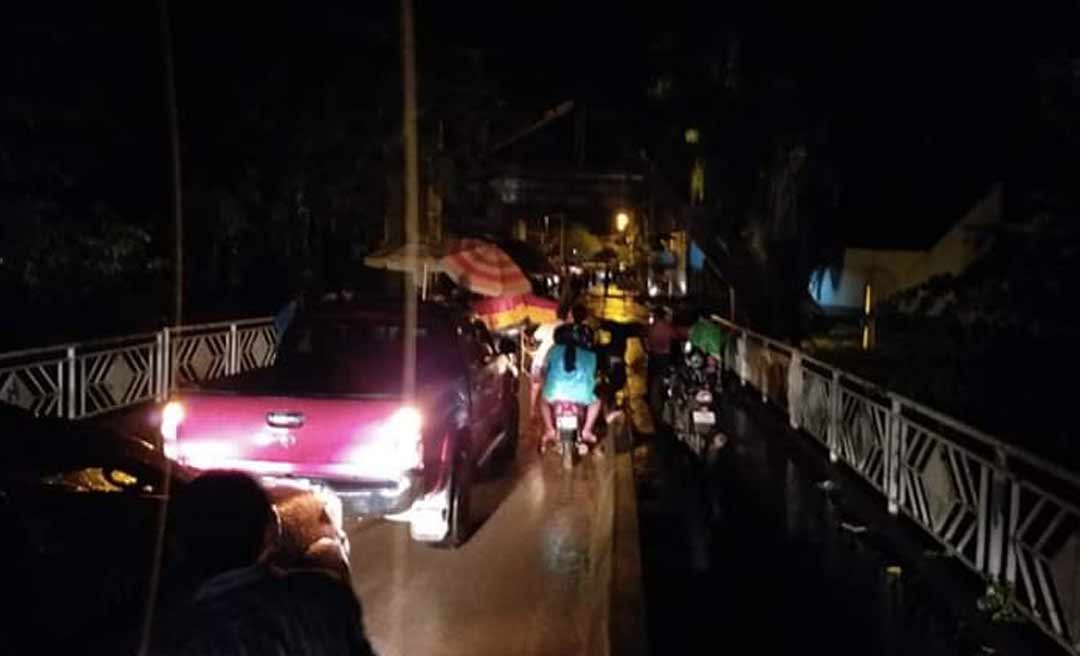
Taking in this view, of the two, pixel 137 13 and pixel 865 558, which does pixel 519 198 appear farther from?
pixel 865 558

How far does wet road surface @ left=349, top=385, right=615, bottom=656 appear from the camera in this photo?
6961mm

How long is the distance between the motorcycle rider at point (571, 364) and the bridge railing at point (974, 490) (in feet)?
8.22

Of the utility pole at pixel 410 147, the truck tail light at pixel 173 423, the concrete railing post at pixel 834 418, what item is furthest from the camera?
the utility pole at pixel 410 147

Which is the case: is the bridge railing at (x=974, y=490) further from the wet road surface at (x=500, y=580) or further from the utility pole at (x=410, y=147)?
the utility pole at (x=410, y=147)

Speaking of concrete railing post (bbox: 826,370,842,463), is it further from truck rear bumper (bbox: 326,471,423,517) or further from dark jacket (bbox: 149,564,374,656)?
dark jacket (bbox: 149,564,374,656)

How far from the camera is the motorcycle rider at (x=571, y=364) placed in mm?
12430

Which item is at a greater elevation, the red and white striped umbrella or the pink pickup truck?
the red and white striped umbrella

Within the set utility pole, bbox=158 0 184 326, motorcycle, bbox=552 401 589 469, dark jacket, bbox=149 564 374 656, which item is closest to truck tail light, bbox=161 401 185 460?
motorcycle, bbox=552 401 589 469

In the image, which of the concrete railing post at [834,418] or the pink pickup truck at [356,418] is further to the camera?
the concrete railing post at [834,418]

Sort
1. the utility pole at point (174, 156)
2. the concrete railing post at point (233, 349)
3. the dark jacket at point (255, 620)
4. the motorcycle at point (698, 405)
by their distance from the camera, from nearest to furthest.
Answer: the dark jacket at point (255, 620) → the motorcycle at point (698, 405) → the utility pole at point (174, 156) → the concrete railing post at point (233, 349)

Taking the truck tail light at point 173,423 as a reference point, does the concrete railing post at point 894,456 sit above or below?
below

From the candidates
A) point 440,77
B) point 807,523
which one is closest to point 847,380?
point 807,523

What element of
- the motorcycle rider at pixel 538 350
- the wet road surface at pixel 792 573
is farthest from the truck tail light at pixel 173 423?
the motorcycle rider at pixel 538 350

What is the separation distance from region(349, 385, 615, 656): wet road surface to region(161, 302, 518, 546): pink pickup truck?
0.36 m
